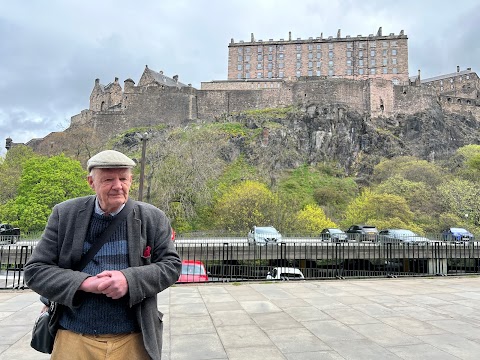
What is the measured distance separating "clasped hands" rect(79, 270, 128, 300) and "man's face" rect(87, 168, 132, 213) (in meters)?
0.41

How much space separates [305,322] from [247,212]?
23191 mm

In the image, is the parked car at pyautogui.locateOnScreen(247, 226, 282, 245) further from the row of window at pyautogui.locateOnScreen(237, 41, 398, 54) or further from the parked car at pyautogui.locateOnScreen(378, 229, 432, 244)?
the row of window at pyautogui.locateOnScreen(237, 41, 398, 54)

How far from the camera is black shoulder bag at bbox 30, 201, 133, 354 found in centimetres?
208

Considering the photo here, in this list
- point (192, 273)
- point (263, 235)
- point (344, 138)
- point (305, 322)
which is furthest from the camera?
point (344, 138)

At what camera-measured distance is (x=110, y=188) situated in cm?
215

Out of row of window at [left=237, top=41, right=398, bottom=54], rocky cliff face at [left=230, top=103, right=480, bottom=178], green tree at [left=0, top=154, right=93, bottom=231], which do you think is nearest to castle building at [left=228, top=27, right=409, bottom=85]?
row of window at [left=237, top=41, right=398, bottom=54]

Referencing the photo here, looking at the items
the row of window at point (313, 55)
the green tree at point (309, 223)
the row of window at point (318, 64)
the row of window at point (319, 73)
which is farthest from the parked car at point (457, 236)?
the row of window at point (313, 55)

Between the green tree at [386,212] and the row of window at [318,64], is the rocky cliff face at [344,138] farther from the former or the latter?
the green tree at [386,212]

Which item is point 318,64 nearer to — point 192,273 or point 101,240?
point 192,273

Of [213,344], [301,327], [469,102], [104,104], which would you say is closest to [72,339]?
[213,344]

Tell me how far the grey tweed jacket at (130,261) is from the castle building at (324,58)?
66.2 m

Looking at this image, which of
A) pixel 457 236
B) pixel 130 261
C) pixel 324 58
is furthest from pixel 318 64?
pixel 130 261

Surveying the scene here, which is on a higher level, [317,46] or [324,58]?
[317,46]

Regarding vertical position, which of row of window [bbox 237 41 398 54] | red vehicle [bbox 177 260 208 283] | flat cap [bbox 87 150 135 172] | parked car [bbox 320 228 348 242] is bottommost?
red vehicle [bbox 177 260 208 283]
